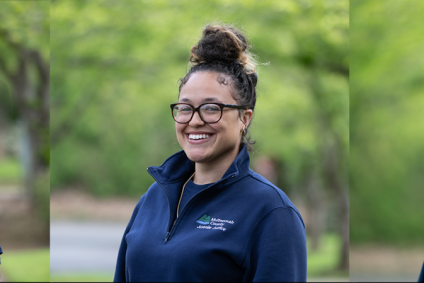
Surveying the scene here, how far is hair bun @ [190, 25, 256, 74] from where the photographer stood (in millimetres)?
2256

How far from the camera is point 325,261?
1248cm

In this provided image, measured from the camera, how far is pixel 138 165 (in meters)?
17.6

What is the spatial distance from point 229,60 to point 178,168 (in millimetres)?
594

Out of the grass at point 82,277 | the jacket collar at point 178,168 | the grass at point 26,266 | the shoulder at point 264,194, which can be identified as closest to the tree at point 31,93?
the grass at point 26,266

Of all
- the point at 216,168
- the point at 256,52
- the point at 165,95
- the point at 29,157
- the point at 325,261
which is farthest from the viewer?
the point at 325,261

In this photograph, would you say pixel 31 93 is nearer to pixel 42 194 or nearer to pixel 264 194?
pixel 42 194

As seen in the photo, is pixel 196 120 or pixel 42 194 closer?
pixel 196 120

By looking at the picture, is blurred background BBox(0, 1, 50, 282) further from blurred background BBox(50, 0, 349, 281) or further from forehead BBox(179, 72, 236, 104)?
forehead BBox(179, 72, 236, 104)

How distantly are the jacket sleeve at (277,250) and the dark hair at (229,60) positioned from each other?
0.51 metres

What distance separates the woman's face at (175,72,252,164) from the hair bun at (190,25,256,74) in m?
0.12

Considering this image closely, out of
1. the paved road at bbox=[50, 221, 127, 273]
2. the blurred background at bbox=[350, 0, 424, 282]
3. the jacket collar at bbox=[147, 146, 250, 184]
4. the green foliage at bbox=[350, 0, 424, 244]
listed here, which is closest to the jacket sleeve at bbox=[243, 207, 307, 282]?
the jacket collar at bbox=[147, 146, 250, 184]

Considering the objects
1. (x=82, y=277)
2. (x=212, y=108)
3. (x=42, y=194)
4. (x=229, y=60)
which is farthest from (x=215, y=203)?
(x=42, y=194)

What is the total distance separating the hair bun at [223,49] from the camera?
2.26 metres

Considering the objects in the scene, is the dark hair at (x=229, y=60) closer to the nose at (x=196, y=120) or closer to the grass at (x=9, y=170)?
the nose at (x=196, y=120)
